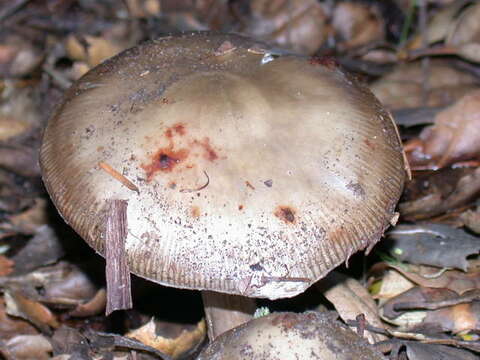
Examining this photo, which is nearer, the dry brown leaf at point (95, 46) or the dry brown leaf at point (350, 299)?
the dry brown leaf at point (350, 299)

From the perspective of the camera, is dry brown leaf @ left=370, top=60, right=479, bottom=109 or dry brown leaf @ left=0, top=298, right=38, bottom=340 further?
dry brown leaf @ left=370, top=60, right=479, bottom=109

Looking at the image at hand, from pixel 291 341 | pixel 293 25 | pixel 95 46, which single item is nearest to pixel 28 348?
pixel 291 341

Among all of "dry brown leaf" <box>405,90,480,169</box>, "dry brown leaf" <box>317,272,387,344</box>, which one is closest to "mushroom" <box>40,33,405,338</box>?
"dry brown leaf" <box>317,272,387,344</box>

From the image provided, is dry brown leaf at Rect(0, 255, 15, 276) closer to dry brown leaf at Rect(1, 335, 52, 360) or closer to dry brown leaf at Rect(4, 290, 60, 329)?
dry brown leaf at Rect(4, 290, 60, 329)

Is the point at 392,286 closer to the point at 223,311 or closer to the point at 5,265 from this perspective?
the point at 223,311

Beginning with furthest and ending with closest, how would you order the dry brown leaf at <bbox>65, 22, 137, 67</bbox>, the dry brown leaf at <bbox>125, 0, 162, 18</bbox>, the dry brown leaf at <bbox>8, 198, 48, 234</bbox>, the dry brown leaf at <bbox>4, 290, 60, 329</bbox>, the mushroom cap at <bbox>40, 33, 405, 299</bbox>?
the dry brown leaf at <bbox>125, 0, 162, 18</bbox>, the dry brown leaf at <bbox>65, 22, 137, 67</bbox>, the dry brown leaf at <bbox>8, 198, 48, 234</bbox>, the dry brown leaf at <bbox>4, 290, 60, 329</bbox>, the mushroom cap at <bbox>40, 33, 405, 299</bbox>

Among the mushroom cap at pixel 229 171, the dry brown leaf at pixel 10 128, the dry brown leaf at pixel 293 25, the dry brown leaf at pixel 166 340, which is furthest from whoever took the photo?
the dry brown leaf at pixel 293 25

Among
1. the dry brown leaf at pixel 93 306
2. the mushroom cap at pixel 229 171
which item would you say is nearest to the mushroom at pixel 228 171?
the mushroom cap at pixel 229 171

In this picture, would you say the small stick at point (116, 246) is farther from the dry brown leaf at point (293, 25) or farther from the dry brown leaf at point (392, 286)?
the dry brown leaf at point (293, 25)
